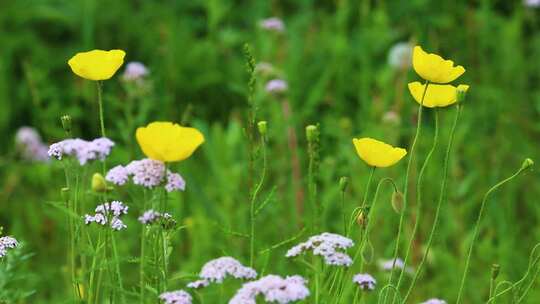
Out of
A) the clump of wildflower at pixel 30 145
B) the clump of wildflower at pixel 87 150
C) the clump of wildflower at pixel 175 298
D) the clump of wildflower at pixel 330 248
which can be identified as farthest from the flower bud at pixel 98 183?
the clump of wildflower at pixel 30 145

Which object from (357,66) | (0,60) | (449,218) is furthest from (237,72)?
(449,218)

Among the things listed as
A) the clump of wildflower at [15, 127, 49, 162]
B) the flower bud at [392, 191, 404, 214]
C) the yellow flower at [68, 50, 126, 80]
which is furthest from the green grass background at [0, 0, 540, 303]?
the yellow flower at [68, 50, 126, 80]

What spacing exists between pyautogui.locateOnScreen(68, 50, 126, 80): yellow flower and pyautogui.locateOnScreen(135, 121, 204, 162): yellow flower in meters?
0.18

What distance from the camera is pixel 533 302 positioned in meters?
2.35

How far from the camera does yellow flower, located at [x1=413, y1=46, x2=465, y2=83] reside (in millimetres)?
1234

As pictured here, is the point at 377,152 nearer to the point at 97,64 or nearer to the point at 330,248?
the point at 330,248

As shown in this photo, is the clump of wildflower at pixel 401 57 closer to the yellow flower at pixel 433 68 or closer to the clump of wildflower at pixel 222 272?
the yellow flower at pixel 433 68

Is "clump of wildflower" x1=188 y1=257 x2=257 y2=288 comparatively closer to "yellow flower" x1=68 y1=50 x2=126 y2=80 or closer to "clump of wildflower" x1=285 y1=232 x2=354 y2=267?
"clump of wildflower" x1=285 y1=232 x2=354 y2=267

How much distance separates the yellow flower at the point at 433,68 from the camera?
1.23 m

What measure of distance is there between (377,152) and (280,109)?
173cm

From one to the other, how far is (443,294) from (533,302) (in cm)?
24

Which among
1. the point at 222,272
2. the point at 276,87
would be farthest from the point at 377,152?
the point at 276,87

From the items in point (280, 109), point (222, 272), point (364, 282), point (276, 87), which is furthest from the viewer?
point (280, 109)

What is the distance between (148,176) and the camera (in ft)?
3.34
